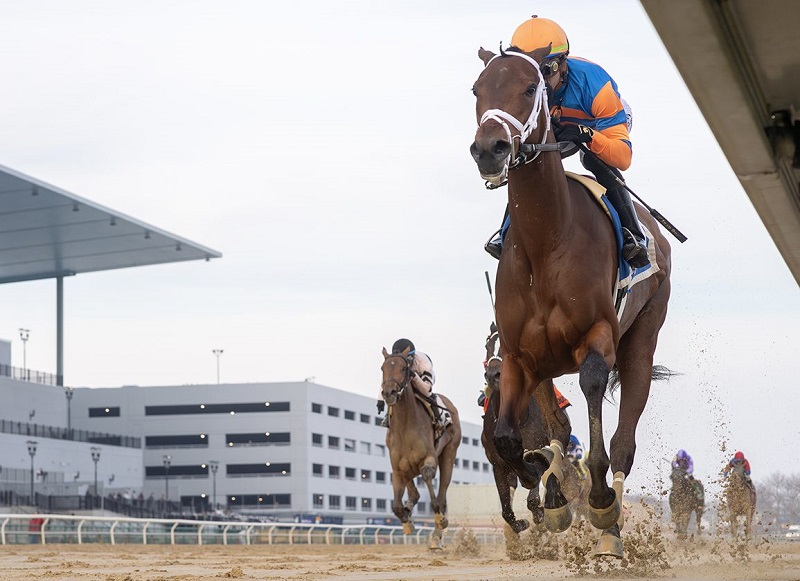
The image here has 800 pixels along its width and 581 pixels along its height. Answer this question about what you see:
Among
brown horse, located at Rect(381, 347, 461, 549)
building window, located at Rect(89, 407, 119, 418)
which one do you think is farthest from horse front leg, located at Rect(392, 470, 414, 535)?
building window, located at Rect(89, 407, 119, 418)

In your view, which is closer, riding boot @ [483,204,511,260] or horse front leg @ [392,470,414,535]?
riding boot @ [483,204,511,260]

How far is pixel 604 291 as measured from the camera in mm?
7430

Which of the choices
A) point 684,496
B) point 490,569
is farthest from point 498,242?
point 684,496

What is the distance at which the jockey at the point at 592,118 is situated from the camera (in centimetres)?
798

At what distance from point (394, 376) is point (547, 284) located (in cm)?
928

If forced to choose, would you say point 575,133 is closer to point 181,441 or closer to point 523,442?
point 523,442

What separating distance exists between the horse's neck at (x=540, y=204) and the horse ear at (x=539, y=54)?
0.56m

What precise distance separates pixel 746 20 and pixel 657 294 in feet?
14.1

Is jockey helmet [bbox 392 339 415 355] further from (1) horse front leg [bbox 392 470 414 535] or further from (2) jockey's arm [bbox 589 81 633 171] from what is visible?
(2) jockey's arm [bbox 589 81 633 171]

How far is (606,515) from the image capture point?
7352 mm

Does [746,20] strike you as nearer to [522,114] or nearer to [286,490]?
[522,114]

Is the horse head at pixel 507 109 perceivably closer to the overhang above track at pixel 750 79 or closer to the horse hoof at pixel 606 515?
the overhang above track at pixel 750 79

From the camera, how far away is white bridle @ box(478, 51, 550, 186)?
673cm

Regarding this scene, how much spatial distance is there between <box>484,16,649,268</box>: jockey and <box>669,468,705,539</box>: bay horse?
10.7 meters
